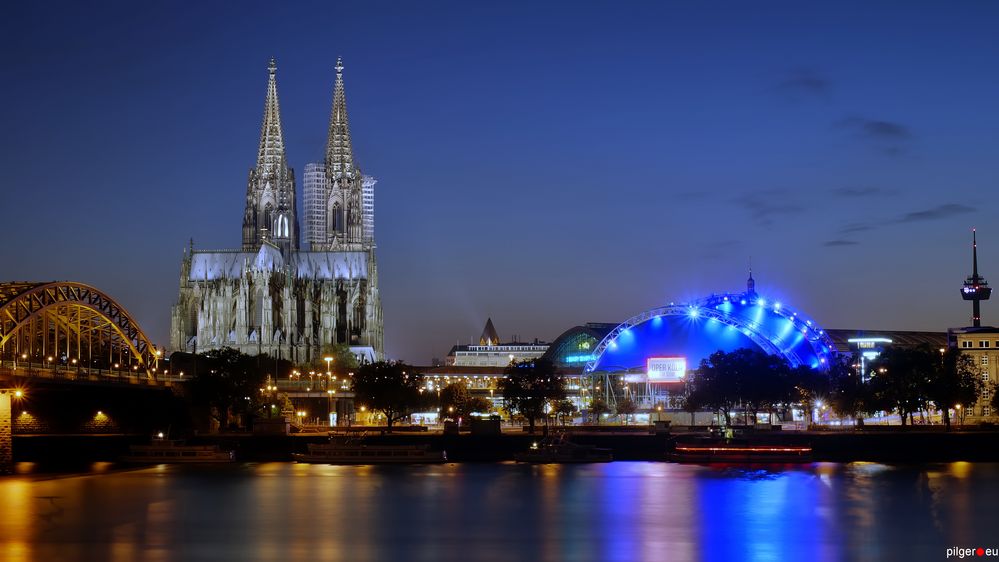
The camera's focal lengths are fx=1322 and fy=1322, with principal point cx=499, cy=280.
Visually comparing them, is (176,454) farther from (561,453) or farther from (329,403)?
(329,403)

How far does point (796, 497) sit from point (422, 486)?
26.2 metres

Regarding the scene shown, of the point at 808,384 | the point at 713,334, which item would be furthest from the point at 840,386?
→ the point at 713,334

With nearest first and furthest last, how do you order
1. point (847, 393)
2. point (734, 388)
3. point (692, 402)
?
point (734, 388)
point (692, 402)
point (847, 393)

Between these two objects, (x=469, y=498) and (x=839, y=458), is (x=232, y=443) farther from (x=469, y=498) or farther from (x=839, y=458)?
(x=839, y=458)

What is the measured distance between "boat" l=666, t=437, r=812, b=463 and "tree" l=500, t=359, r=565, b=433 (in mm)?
27649

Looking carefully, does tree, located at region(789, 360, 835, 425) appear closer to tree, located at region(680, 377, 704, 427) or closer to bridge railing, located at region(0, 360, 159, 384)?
tree, located at region(680, 377, 704, 427)

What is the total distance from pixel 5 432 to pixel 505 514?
4111cm

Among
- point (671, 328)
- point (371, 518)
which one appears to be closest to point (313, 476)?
point (371, 518)

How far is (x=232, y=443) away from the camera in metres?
123

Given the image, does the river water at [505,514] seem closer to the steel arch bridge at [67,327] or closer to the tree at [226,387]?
the steel arch bridge at [67,327]

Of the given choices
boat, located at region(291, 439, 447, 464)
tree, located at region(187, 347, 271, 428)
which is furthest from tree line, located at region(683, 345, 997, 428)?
tree, located at region(187, 347, 271, 428)

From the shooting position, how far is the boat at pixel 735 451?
11162 centimetres

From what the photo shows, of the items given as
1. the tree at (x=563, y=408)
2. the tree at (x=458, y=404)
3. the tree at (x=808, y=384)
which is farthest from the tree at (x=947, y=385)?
the tree at (x=458, y=404)

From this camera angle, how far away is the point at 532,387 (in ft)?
474
